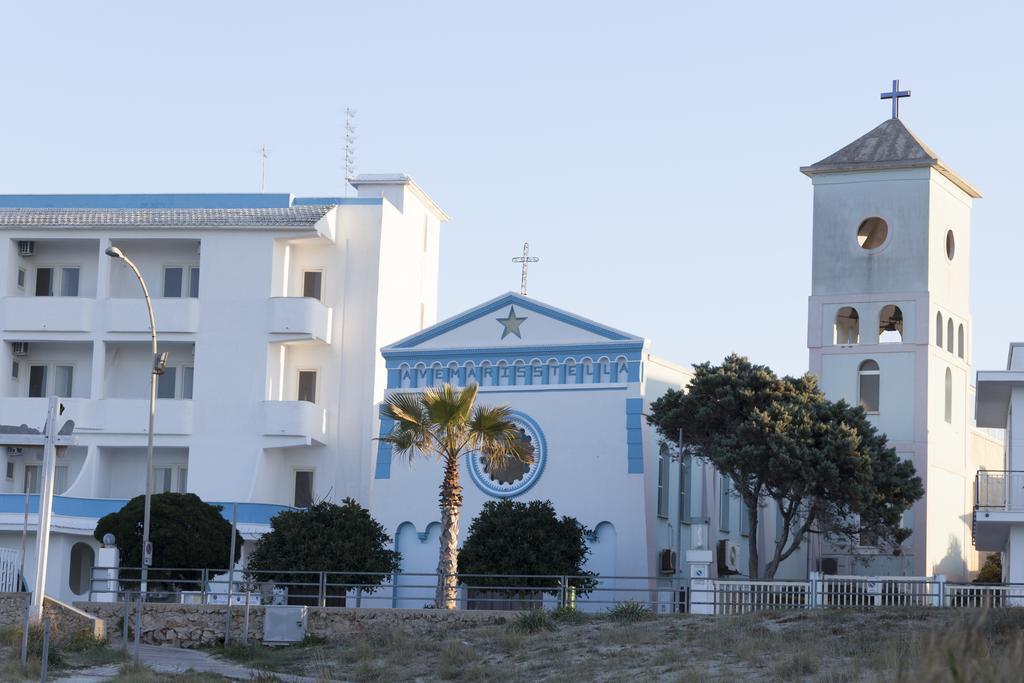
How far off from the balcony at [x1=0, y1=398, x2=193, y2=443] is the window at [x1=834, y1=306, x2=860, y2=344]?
19781 mm

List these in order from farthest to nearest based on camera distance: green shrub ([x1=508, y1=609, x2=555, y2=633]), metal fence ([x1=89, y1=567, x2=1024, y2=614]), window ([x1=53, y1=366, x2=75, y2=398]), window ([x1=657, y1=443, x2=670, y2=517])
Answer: window ([x1=53, y1=366, x2=75, y2=398])
window ([x1=657, y1=443, x2=670, y2=517])
metal fence ([x1=89, y1=567, x2=1024, y2=614])
green shrub ([x1=508, y1=609, x2=555, y2=633])

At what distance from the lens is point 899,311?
149ft

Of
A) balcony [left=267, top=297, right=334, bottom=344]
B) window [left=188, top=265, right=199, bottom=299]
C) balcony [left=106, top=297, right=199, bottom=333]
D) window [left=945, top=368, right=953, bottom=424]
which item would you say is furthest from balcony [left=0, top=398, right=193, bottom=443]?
window [left=945, top=368, right=953, bottom=424]

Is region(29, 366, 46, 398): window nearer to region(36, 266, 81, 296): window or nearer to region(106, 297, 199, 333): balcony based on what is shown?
region(36, 266, 81, 296): window

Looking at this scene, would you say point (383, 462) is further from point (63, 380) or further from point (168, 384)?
point (63, 380)

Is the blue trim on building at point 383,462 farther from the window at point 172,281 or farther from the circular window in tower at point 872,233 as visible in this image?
the circular window in tower at point 872,233

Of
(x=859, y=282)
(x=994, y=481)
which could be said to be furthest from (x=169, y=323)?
(x=994, y=481)

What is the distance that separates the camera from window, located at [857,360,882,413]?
1783 inches

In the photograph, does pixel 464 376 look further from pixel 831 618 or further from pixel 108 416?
pixel 831 618

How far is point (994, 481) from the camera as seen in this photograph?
139 feet

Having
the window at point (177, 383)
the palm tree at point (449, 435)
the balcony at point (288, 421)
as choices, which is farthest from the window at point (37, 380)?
the palm tree at point (449, 435)

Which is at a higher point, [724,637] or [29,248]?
[29,248]

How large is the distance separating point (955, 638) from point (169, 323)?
134ft

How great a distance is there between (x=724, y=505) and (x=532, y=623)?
58.2 ft
